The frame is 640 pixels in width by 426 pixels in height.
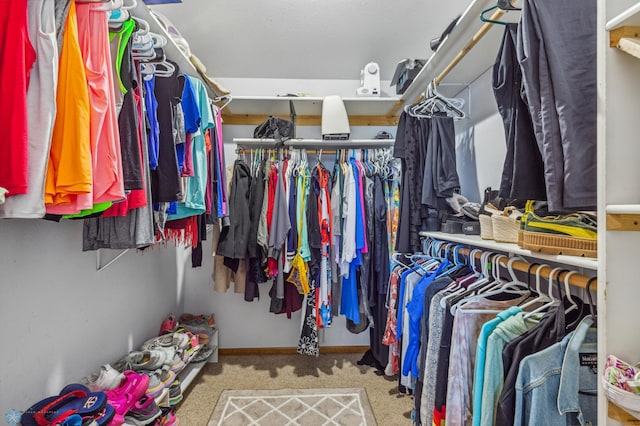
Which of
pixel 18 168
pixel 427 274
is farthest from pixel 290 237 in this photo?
pixel 18 168

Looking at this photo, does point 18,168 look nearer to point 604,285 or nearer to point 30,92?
point 30,92

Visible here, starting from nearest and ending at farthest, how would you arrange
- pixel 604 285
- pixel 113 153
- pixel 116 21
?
1. pixel 604 285
2. pixel 113 153
3. pixel 116 21

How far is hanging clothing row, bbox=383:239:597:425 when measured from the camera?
2.64 feet

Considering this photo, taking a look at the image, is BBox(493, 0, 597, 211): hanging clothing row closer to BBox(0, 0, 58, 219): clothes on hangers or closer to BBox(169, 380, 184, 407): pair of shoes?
BBox(0, 0, 58, 219): clothes on hangers

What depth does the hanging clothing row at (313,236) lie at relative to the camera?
2252mm

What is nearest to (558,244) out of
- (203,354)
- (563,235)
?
(563,235)

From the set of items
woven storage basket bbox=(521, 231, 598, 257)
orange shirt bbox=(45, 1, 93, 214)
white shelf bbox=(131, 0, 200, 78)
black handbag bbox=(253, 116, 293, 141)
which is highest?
white shelf bbox=(131, 0, 200, 78)

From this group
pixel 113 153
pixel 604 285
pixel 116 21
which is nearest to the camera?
pixel 604 285

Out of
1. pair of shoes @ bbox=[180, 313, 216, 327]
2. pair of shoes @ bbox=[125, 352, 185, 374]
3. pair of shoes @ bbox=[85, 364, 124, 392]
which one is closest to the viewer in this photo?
pair of shoes @ bbox=[85, 364, 124, 392]

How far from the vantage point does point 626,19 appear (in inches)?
25.7

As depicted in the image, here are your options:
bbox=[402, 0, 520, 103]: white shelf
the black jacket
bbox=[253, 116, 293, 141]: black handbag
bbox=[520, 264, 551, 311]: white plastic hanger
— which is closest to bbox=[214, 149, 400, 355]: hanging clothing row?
the black jacket

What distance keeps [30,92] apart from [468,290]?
147cm

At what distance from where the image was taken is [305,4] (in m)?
2.01

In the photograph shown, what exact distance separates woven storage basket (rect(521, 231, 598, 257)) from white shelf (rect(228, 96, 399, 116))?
1.70m
